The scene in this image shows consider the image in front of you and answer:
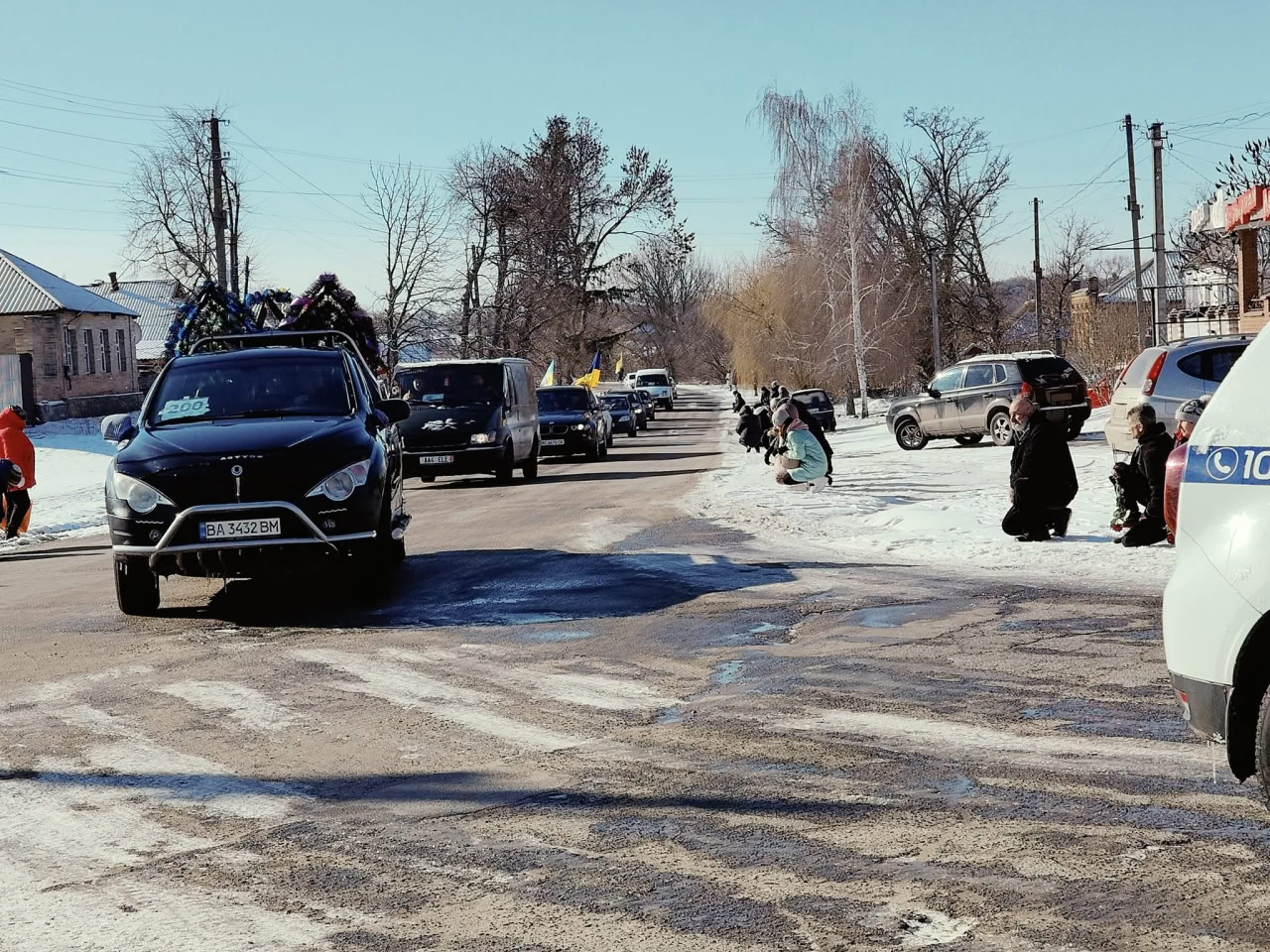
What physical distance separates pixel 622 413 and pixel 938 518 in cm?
3717

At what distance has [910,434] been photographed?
33844 millimetres

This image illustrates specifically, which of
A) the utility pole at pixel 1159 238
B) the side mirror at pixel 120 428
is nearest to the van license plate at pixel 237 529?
the side mirror at pixel 120 428

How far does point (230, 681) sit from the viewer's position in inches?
323

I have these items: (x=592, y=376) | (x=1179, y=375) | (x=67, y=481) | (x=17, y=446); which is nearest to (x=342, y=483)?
(x=17, y=446)

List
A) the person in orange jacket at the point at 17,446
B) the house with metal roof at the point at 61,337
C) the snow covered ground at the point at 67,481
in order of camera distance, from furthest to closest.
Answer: the house with metal roof at the point at 61,337, the snow covered ground at the point at 67,481, the person in orange jacket at the point at 17,446

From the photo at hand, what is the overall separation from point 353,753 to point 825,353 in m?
54.8

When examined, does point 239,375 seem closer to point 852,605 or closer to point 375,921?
point 852,605

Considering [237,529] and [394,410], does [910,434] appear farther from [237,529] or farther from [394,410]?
[237,529]

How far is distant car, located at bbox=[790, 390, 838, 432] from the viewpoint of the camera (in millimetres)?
47375

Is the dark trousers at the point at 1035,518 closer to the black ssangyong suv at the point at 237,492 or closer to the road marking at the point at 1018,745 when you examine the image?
the black ssangyong suv at the point at 237,492

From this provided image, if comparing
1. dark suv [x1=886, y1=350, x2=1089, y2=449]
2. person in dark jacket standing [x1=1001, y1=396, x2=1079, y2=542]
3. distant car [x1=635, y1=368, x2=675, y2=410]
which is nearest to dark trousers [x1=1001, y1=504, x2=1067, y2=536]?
person in dark jacket standing [x1=1001, y1=396, x2=1079, y2=542]

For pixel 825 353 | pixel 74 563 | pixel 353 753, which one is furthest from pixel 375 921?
pixel 825 353

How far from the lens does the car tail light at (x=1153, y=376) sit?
20.8m

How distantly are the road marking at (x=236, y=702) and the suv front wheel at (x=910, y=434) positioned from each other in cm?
2685
